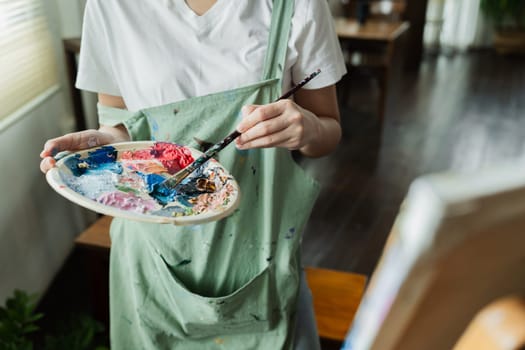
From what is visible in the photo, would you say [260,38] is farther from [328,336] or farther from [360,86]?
[360,86]

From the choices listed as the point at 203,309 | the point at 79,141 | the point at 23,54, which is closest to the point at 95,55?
the point at 79,141

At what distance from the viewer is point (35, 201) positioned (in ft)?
5.94

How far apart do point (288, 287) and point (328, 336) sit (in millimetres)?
476

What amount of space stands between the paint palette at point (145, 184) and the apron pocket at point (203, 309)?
0.50 feet

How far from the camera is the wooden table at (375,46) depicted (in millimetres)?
3840

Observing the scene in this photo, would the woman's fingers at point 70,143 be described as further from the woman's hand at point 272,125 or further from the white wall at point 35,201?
the white wall at point 35,201

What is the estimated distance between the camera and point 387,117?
14.7 feet

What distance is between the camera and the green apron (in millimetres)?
909

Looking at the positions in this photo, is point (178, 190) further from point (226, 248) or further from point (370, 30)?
point (370, 30)

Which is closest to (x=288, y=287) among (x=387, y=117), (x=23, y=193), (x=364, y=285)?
(x=364, y=285)

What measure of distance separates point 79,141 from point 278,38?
0.40 meters

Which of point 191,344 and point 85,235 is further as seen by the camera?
point 85,235

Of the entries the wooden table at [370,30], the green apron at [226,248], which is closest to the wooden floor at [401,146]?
the wooden table at [370,30]

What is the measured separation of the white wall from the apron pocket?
0.85m
